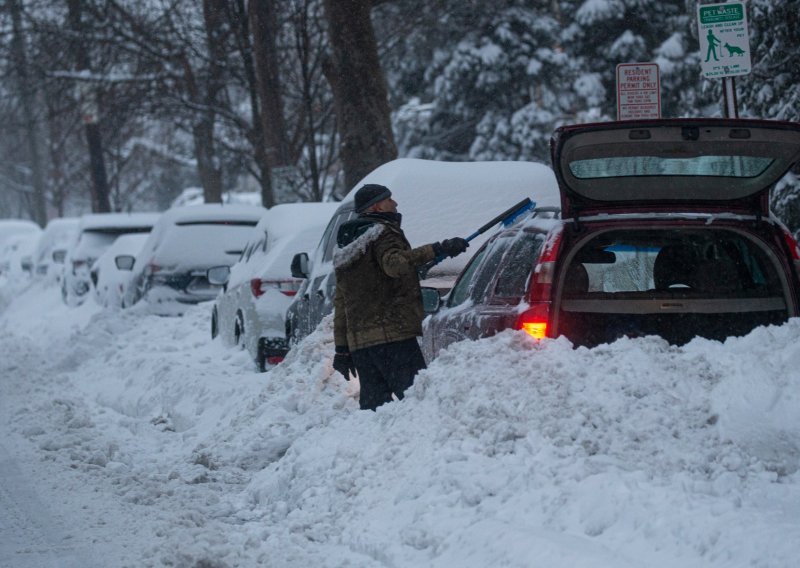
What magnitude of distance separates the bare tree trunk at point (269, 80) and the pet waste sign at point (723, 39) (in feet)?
34.1

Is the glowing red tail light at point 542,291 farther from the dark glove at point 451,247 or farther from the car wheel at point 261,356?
the car wheel at point 261,356

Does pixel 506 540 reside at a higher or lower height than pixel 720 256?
lower

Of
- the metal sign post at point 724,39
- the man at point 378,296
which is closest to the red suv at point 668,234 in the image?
the man at point 378,296

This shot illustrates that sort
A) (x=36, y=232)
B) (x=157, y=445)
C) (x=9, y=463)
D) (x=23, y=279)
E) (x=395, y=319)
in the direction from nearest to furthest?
1. (x=395, y=319)
2. (x=9, y=463)
3. (x=157, y=445)
4. (x=23, y=279)
5. (x=36, y=232)

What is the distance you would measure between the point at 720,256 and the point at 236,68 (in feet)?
58.1

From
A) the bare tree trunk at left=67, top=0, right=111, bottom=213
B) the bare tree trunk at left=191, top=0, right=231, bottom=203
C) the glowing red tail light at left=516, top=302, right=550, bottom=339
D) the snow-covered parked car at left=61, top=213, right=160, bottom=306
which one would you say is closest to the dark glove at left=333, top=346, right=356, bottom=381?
the glowing red tail light at left=516, top=302, right=550, bottom=339

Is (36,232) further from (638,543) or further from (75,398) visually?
(638,543)

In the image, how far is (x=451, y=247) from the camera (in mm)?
6648

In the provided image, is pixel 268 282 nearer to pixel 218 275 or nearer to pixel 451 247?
pixel 218 275

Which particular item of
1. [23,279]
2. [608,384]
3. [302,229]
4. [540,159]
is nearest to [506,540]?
[608,384]

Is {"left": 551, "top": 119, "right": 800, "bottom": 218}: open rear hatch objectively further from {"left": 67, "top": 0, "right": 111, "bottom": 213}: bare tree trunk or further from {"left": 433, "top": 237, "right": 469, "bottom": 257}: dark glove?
{"left": 67, "top": 0, "right": 111, "bottom": 213}: bare tree trunk

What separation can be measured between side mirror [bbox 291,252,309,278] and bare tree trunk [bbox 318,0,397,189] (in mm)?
3708

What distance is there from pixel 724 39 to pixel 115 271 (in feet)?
40.3

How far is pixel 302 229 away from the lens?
1211 cm
